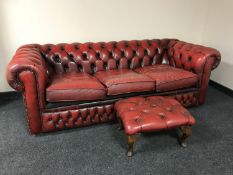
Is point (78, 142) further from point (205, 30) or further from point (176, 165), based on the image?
point (205, 30)

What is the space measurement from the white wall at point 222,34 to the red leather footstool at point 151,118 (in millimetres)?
1669

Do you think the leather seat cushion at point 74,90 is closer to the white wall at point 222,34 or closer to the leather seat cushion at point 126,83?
the leather seat cushion at point 126,83

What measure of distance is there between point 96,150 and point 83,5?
193 centimetres

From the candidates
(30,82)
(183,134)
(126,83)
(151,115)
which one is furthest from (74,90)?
(183,134)

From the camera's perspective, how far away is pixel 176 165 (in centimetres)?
186

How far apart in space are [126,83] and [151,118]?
0.60m

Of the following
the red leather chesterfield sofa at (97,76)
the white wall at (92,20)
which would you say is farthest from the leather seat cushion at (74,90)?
the white wall at (92,20)

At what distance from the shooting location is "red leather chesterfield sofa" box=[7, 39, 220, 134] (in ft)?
6.97

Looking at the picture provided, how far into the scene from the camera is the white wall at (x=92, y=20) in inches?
112

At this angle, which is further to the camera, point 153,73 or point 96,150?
point 153,73

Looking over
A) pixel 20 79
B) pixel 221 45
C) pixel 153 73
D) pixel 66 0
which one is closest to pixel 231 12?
pixel 221 45

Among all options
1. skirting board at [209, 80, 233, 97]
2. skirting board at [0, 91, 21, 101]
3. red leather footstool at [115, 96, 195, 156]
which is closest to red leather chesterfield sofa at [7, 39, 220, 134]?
red leather footstool at [115, 96, 195, 156]

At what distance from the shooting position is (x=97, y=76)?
2.69 meters

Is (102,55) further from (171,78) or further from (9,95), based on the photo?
(9,95)
